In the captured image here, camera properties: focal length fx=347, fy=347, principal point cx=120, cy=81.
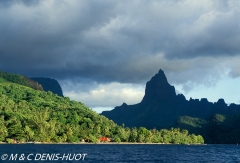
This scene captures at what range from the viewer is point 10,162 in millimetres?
94062

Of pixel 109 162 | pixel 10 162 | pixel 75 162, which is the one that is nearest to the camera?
pixel 10 162

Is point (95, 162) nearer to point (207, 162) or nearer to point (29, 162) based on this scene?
point (29, 162)

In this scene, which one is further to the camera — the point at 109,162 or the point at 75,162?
the point at 109,162

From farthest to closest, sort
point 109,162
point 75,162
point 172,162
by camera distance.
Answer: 1. point 172,162
2. point 109,162
3. point 75,162

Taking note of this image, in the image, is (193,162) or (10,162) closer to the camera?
(10,162)

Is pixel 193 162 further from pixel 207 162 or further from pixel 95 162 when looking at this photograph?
Answer: pixel 95 162

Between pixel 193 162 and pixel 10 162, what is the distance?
65.6 m

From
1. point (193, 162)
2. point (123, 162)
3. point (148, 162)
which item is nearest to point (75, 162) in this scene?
point (123, 162)

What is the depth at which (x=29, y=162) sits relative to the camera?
96.1 meters

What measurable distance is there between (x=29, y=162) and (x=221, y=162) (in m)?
71.1

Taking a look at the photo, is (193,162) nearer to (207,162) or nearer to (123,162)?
(207,162)

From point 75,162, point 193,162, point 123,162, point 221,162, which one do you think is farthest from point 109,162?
point 221,162

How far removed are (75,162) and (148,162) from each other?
28209mm

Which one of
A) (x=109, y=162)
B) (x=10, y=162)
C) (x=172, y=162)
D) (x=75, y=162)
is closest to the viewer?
(x=10, y=162)
